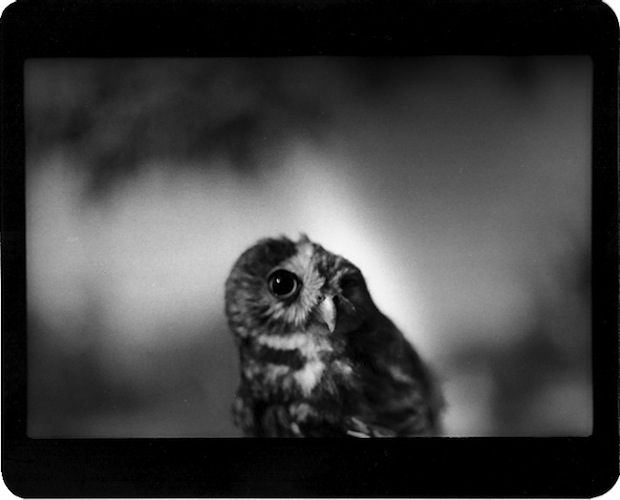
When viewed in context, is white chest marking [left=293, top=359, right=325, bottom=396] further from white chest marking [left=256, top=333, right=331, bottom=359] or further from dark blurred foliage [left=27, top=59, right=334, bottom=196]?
dark blurred foliage [left=27, top=59, right=334, bottom=196]

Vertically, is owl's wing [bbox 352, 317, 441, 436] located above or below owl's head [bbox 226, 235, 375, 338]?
below

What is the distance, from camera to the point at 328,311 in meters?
0.96

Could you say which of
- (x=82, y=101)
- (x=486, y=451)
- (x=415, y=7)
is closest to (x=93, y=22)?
(x=82, y=101)

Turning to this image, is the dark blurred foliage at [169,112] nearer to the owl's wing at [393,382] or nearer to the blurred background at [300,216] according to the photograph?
the blurred background at [300,216]

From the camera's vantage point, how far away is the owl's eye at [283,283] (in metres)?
0.96

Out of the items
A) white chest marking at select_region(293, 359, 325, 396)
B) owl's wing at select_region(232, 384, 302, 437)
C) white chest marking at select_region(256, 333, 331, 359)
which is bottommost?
owl's wing at select_region(232, 384, 302, 437)

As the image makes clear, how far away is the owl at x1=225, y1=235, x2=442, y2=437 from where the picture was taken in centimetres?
96

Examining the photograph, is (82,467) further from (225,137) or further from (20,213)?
(225,137)

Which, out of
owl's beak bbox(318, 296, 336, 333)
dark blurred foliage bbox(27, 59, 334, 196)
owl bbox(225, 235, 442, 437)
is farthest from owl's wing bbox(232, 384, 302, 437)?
dark blurred foliage bbox(27, 59, 334, 196)

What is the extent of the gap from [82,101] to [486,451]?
61 cm

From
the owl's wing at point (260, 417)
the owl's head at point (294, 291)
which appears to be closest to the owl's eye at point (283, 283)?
the owl's head at point (294, 291)

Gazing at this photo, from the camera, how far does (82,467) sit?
38.2 inches

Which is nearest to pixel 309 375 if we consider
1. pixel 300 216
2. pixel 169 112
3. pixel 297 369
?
pixel 297 369

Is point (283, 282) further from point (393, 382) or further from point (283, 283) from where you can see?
point (393, 382)
